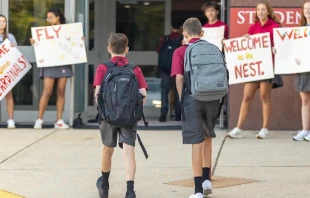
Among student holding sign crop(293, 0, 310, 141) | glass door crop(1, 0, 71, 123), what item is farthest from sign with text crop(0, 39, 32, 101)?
student holding sign crop(293, 0, 310, 141)

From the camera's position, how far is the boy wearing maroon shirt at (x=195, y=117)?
21.0 feet

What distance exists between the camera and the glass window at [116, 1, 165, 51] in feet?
45.7

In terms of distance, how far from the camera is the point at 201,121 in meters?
6.47

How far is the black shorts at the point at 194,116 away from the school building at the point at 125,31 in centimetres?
337

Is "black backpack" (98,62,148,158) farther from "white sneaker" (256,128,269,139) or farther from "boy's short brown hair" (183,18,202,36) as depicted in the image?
"white sneaker" (256,128,269,139)

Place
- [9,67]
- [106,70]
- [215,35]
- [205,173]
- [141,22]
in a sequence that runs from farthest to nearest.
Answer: [141,22], [9,67], [215,35], [205,173], [106,70]

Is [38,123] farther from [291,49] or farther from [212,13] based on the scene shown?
[291,49]

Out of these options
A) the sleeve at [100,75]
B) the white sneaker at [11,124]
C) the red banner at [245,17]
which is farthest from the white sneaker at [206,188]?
the white sneaker at [11,124]

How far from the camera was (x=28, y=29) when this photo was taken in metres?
11.9

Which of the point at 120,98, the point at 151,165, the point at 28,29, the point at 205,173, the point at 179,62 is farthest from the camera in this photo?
the point at 28,29

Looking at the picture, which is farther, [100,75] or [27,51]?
[27,51]

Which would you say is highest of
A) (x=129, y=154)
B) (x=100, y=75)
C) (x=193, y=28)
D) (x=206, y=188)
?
(x=193, y=28)

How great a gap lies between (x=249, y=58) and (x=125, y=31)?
14.1 feet

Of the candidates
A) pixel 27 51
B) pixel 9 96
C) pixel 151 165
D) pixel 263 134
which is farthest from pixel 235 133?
pixel 27 51
